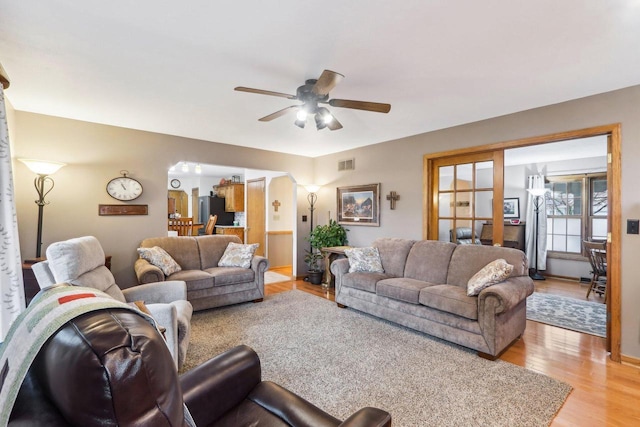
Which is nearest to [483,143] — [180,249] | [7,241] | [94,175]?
[180,249]

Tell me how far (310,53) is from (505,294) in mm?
2531

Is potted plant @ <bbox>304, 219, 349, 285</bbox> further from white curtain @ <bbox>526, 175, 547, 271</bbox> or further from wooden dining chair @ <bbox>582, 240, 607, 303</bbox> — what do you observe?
white curtain @ <bbox>526, 175, 547, 271</bbox>

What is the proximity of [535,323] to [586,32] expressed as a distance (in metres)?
3.12

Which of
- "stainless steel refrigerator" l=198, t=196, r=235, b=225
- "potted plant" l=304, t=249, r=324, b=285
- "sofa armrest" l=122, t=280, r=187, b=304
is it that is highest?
"stainless steel refrigerator" l=198, t=196, r=235, b=225

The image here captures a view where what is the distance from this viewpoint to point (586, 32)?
1.92 metres

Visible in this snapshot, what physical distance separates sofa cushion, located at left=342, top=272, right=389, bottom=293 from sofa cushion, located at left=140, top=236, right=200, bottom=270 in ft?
7.02

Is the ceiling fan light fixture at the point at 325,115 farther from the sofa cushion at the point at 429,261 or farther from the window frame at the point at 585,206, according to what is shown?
the window frame at the point at 585,206

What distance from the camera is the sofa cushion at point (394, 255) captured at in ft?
13.0

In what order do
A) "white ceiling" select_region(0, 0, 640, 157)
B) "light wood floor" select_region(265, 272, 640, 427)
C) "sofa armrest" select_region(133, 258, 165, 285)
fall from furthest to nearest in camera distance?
A: "sofa armrest" select_region(133, 258, 165, 285)
"light wood floor" select_region(265, 272, 640, 427)
"white ceiling" select_region(0, 0, 640, 157)

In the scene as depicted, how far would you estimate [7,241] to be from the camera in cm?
187

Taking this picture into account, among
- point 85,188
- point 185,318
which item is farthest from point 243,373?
point 85,188

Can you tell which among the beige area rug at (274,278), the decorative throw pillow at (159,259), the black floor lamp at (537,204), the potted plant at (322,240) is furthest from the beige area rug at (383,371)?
the black floor lamp at (537,204)

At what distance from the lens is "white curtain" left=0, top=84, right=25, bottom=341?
185 cm

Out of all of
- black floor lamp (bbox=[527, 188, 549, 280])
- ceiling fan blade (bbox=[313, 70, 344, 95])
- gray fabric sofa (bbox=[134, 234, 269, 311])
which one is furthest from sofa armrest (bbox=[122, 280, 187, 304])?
Answer: black floor lamp (bbox=[527, 188, 549, 280])
